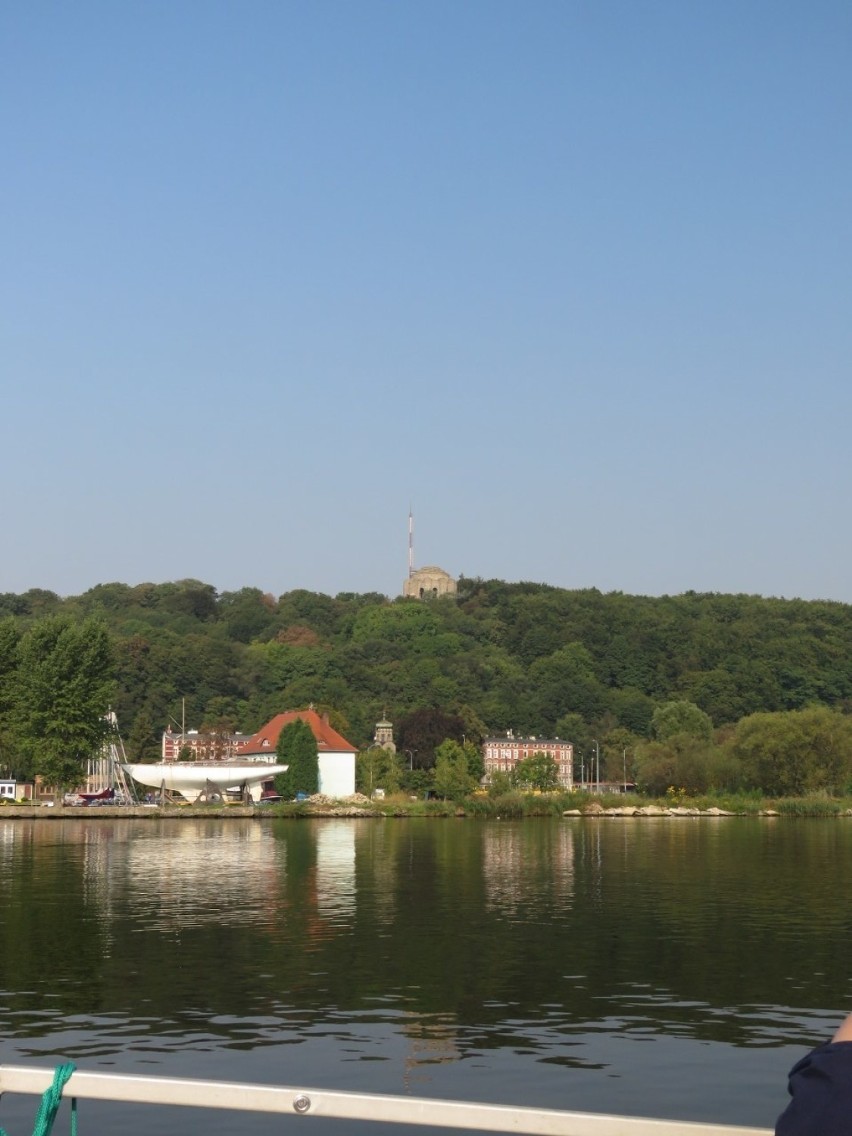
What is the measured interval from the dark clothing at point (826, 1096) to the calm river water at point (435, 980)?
11.7 m

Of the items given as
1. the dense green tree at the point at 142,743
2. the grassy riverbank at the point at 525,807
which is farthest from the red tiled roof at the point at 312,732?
the grassy riverbank at the point at 525,807

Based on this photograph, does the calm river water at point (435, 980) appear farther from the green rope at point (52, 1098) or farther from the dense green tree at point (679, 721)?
the dense green tree at point (679, 721)

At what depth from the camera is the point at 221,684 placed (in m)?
184

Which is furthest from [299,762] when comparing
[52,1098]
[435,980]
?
[52,1098]

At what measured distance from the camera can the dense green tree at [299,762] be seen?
120 meters

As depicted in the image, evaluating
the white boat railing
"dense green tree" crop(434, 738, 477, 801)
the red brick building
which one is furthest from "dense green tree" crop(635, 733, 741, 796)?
the white boat railing

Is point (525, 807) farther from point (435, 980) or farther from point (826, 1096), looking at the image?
point (826, 1096)

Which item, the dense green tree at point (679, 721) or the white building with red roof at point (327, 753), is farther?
the dense green tree at point (679, 721)

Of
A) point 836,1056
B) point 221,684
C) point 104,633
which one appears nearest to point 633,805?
point 104,633

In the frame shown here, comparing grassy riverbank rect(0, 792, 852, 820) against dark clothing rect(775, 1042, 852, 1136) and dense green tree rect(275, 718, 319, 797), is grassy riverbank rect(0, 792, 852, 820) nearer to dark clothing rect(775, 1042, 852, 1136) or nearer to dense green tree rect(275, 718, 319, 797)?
dense green tree rect(275, 718, 319, 797)

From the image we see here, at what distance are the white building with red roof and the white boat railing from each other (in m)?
120

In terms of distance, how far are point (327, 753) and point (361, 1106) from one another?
124 m

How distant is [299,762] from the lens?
121 metres

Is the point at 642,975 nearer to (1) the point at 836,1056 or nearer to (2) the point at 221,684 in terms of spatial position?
(1) the point at 836,1056
